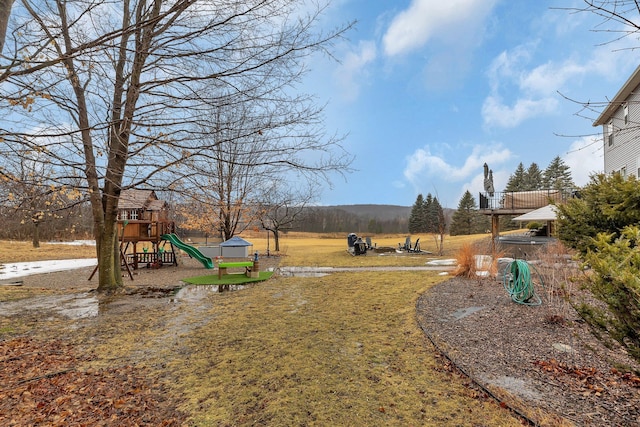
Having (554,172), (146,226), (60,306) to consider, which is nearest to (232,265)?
(60,306)

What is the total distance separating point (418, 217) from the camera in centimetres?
5394

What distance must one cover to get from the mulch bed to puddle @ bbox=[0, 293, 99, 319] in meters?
6.93

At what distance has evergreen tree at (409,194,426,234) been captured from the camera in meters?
53.4

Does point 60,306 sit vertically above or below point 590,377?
below

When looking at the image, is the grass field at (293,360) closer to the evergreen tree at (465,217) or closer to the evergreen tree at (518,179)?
the evergreen tree at (465,217)

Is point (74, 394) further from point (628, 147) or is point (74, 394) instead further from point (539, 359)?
point (628, 147)

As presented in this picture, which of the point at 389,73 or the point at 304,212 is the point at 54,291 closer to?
the point at 389,73

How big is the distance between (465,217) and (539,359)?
159 feet

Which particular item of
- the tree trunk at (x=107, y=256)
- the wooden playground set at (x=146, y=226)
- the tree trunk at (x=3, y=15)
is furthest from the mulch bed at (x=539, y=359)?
the wooden playground set at (x=146, y=226)

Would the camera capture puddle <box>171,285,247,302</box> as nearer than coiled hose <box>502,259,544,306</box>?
No

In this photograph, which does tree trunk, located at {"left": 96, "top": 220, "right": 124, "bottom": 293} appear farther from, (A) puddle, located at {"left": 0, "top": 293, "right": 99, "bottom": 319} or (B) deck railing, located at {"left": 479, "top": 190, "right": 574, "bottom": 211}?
(B) deck railing, located at {"left": 479, "top": 190, "right": 574, "bottom": 211}

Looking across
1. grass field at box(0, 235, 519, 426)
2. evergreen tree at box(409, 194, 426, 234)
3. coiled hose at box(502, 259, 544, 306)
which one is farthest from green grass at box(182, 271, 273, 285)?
evergreen tree at box(409, 194, 426, 234)

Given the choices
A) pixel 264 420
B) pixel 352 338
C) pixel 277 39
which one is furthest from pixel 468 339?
pixel 277 39

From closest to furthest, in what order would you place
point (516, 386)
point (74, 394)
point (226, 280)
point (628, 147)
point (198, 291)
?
1. point (516, 386)
2. point (74, 394)
3. point (198, 291)
4. point (226, 280)
5. point (628, 147)
